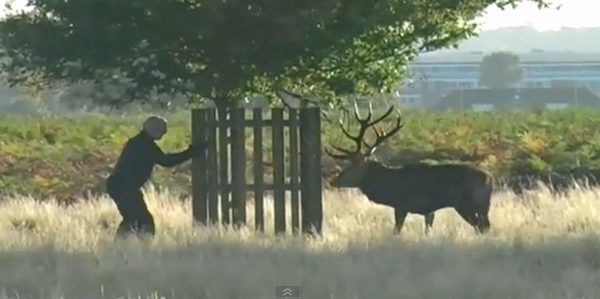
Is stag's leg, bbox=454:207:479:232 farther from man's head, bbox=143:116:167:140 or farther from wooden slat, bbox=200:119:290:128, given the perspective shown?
man's head, bbox=143:116:167:140

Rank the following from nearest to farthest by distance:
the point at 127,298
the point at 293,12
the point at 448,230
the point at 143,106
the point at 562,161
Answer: the point at 127,298 < the point at 293,12 < the point at 448,230 < the point at 143,106 < the point at 562,161

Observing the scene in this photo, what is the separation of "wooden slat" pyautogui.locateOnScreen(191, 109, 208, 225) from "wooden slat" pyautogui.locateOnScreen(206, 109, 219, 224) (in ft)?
0.19

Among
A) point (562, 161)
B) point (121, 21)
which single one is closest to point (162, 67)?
point (121, 21)

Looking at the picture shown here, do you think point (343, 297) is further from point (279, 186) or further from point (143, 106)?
point (143, 106)

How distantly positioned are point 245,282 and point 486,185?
229 inches

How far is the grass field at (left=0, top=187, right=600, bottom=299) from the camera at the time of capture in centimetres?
1220

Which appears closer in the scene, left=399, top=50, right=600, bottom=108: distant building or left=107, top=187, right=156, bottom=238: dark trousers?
left=107, top=187, right=156, bottom=238: dark trousers

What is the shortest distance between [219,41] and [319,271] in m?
4.36

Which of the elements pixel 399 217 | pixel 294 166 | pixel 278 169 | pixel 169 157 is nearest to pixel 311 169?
pixel 294 166

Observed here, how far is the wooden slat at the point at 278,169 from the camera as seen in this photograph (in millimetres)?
17297

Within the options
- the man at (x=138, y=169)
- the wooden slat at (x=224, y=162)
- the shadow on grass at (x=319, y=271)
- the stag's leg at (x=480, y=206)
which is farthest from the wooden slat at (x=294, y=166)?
the shadow on grass at (x=319, y=271)

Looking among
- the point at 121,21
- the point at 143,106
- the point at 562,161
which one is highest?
the point at 121,21

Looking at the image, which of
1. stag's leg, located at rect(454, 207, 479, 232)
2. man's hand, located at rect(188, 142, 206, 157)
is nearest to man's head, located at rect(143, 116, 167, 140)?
man's hand, located at rect(188, 142, 206, 157)

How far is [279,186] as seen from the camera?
57.1ft
